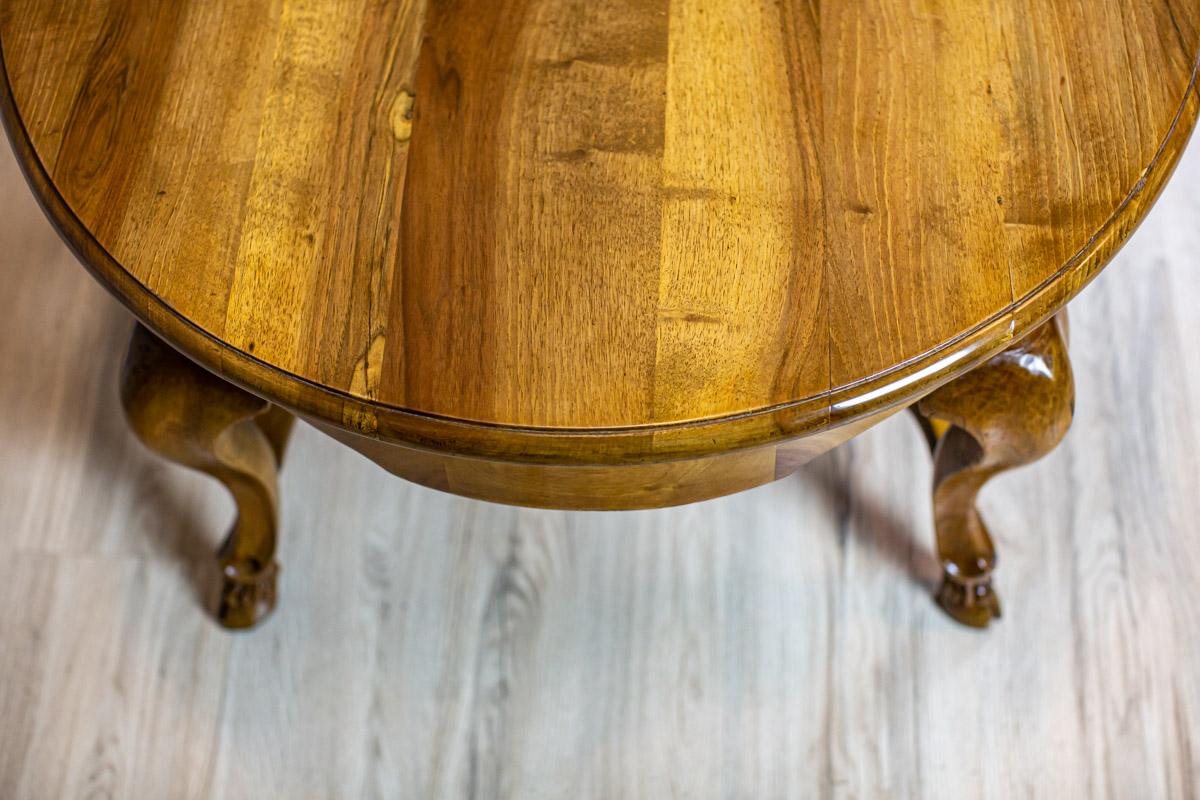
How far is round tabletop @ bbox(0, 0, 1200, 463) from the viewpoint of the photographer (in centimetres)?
49

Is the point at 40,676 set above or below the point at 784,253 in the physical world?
below

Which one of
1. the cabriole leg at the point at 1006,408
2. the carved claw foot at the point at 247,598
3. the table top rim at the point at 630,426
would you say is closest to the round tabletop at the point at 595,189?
the table top rim at the point at 630,426

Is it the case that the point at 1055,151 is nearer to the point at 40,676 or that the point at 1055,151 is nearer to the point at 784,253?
the point at 784,253

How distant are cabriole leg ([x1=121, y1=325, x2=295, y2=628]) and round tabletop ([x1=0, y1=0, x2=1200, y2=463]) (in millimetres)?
134

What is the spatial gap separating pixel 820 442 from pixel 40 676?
65cm

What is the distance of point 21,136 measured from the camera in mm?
553

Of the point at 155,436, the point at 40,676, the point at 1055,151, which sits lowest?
the point at 40,676

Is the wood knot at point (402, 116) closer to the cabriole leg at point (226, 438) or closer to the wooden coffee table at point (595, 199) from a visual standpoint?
the wooden coffee table at point (595, 199)

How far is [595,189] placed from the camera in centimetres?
54

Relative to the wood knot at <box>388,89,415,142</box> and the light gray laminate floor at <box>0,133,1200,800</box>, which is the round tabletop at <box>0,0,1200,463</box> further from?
the light gray laminate floor at <box>0,133,1200,800</box>

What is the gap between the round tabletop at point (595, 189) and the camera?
492mm

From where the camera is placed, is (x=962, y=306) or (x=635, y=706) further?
(x=635, y=706)

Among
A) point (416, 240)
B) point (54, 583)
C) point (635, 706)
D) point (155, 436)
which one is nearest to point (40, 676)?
point (54, 583)

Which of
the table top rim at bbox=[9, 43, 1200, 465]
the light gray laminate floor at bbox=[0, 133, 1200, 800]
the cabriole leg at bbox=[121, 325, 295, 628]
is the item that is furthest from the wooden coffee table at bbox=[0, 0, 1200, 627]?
the light gray laminate floor at bbox=[0, 133, 1200, 800]
